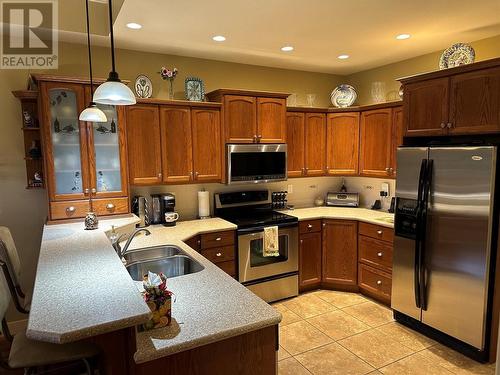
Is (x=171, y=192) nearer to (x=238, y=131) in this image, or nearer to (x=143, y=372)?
(x=238, y=131)

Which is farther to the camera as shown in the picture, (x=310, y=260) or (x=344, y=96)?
(x=344, y=96)

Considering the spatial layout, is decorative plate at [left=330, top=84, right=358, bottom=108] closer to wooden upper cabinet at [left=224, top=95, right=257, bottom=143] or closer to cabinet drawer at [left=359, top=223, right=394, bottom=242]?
wooden upper cabinet at [left=224, top=95, right=257, bottom=143]

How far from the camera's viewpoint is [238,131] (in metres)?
3.81

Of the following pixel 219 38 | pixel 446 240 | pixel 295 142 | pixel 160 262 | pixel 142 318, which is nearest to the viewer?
pixel 142 318

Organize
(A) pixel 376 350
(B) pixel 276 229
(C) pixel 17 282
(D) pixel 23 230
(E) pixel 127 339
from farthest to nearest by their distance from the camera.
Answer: (B) pixel 276 229, (D) pixel 23 230, (A) pixel 376 350, (C) pixel 17 282, (E) pixel 127 339

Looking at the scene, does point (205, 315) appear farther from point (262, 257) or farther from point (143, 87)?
point (143, 87)

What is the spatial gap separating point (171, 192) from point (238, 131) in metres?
1.02

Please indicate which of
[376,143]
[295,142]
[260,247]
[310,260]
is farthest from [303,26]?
[310,260]

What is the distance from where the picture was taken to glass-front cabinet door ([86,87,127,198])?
303 centimetres

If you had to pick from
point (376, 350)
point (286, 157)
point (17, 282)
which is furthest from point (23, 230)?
point (376, 350)

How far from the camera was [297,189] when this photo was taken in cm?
471

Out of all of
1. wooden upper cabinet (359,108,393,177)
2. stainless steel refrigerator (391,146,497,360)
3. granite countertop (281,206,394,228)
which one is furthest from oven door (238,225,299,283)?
wooden upper cabinet (359,108,393,177)

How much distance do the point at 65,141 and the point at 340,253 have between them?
3126 millimetres

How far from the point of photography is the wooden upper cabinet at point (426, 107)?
2936 mm
